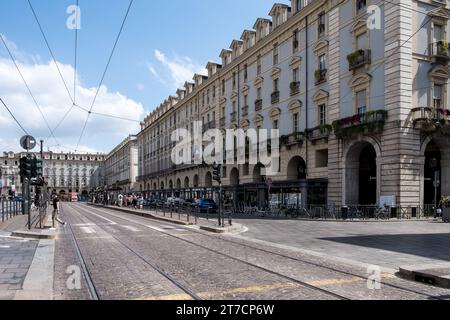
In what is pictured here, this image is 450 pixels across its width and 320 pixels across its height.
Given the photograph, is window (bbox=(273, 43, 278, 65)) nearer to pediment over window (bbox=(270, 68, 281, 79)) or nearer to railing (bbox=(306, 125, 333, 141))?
pediment over window (bbox=(270, 68, 281, 79))

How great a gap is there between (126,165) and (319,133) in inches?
3248

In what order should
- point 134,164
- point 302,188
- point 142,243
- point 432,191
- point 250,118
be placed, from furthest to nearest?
point 134,164 → point 250,118 → point 302,188 → point 432,191 → point 142,243

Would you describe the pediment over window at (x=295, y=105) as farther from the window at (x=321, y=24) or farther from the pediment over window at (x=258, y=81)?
the pediment over window at (x=258, y=81)

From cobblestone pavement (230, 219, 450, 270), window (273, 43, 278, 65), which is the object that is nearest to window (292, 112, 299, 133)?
window (273, 43, 278, 65)

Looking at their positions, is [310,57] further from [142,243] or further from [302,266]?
[302,266]

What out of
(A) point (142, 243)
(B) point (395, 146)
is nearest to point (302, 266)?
(A) point (142, 243)

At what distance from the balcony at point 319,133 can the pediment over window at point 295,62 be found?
5.99 m

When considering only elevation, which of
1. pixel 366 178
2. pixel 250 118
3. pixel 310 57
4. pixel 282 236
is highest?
pixel 310 57

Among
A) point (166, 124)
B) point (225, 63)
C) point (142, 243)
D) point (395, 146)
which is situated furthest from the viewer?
point (166, 124)

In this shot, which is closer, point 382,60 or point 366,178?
point 382,60

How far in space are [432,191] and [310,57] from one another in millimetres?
13570

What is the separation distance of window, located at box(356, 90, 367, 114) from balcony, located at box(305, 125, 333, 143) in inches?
106

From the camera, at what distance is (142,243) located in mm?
13797
